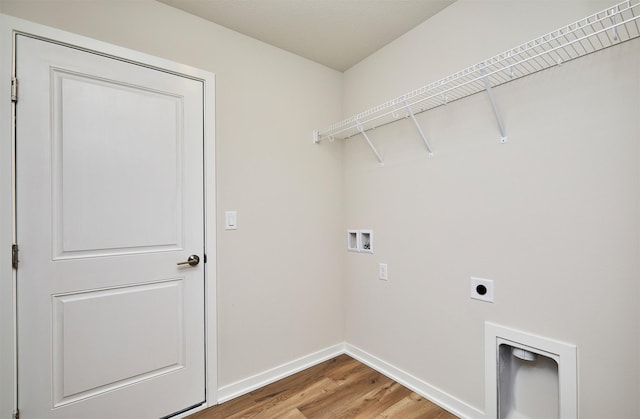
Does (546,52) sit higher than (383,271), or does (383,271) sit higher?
(546,52)

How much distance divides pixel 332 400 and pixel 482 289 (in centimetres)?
115

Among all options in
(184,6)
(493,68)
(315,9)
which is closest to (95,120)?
(184,6)

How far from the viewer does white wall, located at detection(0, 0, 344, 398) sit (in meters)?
1.71

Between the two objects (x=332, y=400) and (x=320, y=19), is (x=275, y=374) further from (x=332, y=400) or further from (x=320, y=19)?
(x=320, y=19)

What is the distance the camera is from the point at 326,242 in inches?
93.7

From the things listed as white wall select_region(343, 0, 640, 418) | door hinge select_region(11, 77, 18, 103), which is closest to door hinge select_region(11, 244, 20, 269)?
door hinge select_region(11, 77, 18, 103)

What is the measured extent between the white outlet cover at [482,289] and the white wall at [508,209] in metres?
0.03

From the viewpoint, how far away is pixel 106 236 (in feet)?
4.93

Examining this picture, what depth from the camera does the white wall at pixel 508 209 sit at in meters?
1.16

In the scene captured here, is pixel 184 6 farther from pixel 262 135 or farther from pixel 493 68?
pixel 493 68

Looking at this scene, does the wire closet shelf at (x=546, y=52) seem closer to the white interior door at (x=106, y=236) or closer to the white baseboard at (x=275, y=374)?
the white interior door at (x=106, y=236)

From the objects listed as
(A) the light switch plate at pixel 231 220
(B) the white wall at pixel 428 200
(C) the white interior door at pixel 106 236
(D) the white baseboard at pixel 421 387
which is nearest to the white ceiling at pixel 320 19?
(B) the white wall at pixel 428 200

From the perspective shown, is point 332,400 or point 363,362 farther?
point 363,362

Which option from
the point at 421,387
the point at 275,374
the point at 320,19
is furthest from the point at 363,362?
the point at 320,19
